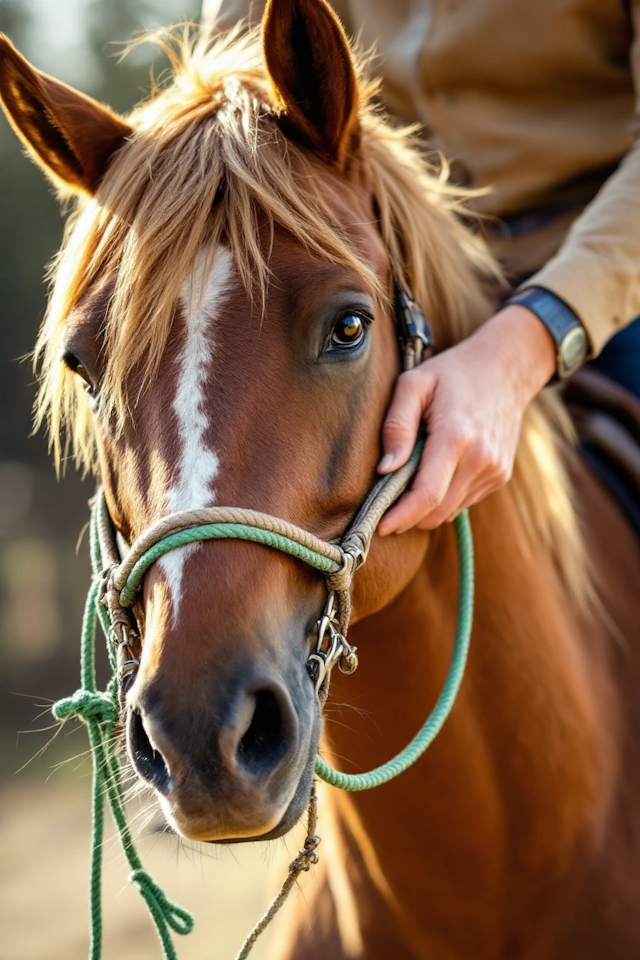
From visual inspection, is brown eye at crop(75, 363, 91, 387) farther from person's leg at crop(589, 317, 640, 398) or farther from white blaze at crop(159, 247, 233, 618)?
person's leg at crop(589, 317, 640, 398)

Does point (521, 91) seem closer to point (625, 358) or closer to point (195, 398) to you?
point (625, 358)

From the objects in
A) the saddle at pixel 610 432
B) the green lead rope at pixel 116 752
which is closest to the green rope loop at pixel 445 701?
the green lead rope at pixel 116 752

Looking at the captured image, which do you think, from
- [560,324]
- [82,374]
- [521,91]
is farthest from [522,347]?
[521,91]

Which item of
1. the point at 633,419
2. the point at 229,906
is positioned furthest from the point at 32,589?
the point at 633,419

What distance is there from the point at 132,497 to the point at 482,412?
57 centimetres

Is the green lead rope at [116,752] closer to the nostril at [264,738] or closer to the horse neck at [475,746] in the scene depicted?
the horse neck at [475,746]

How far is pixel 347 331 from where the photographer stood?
1368 millimetres

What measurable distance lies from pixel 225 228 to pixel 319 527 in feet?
1.55

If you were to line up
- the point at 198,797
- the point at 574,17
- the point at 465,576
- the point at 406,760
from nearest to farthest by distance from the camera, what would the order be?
the point at 198,797 → the point at 406,760 → the point at 465,576 → the point at 574,17

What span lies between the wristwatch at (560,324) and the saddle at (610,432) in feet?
1.42

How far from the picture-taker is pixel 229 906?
15.8 ft

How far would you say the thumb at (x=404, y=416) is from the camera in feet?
4.62

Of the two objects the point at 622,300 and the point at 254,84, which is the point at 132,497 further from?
the point at 622,300

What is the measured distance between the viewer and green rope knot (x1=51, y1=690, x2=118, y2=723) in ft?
4.80
